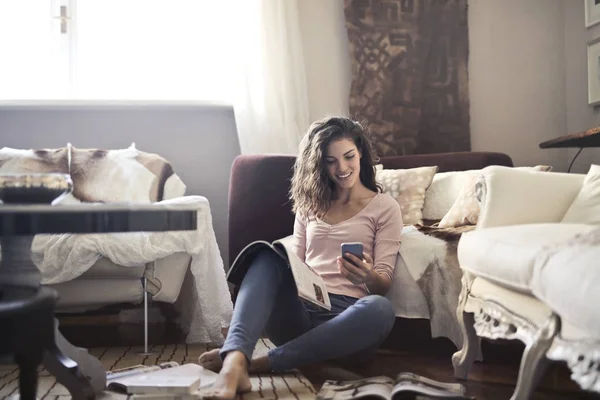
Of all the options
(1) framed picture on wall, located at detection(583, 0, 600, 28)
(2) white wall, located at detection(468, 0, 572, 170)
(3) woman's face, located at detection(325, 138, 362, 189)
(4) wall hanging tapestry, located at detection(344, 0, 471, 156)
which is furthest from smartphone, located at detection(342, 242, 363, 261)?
(1) framed picture on wall, located at detection(583, 0, 600, 28)

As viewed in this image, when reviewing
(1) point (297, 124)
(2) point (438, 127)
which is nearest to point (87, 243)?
(1) point (297, 124)

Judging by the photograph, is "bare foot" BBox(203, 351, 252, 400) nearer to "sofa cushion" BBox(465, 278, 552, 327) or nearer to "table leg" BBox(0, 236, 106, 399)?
"table leg" BBox(0, 236, 106, 399)

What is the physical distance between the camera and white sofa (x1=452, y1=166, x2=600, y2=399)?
116 cm

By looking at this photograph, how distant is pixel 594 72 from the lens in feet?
11.3

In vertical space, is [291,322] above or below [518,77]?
below

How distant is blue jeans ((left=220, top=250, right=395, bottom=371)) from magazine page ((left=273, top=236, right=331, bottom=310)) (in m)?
0.06

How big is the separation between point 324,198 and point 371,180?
18cm

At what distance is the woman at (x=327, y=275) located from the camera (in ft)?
5.90

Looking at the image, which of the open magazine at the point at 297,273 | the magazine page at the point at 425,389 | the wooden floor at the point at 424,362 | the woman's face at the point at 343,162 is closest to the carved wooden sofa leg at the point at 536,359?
the magazine page at the point at 425,389

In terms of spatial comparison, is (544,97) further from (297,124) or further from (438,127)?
(297,124)

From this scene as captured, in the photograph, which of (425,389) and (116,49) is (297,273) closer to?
(425,389)

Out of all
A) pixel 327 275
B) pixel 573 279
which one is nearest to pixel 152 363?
pixel 327 275

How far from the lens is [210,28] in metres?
3.52

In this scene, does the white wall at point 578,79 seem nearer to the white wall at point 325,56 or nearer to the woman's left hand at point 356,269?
the white wall at point 325,56
